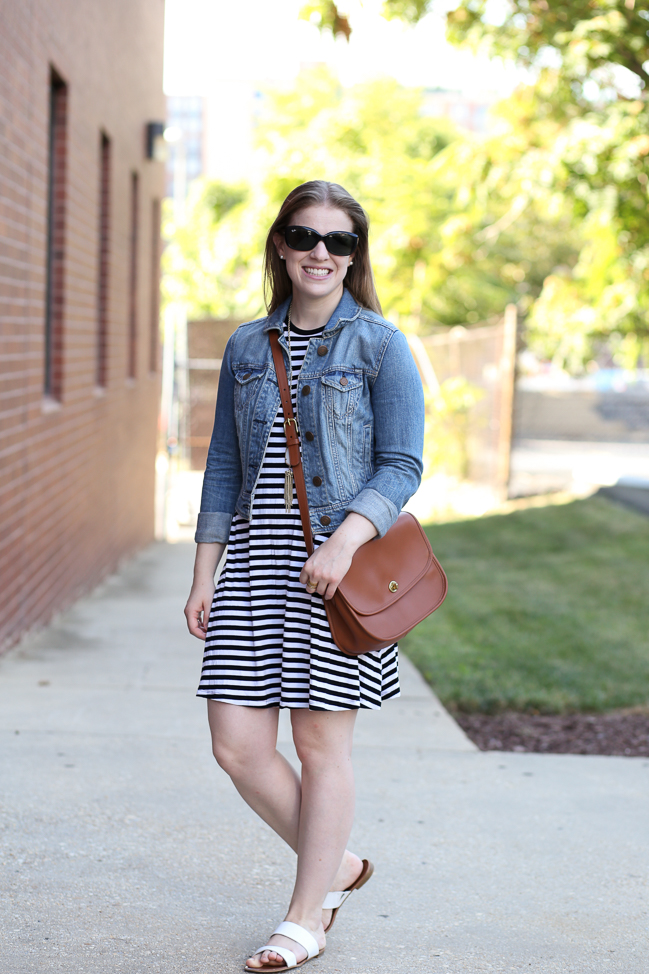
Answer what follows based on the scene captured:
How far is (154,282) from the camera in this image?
13156mm

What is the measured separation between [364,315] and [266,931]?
1.53m

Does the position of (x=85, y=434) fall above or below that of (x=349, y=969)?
above

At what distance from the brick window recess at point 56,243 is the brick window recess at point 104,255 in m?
1.80

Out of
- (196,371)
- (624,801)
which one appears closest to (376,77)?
(196,371)

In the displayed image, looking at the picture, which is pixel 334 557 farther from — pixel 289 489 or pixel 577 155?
pixel 577 155

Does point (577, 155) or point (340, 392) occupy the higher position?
point (577, 155)

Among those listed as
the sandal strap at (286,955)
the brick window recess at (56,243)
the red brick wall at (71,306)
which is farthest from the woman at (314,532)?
the brick window recess at (56,243)

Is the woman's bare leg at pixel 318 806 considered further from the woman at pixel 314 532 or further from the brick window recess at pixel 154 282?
the brick window recess at pixel 154 282

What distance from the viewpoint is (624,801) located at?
12.7ft

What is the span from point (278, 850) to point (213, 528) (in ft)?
3.77

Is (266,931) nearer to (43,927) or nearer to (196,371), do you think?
(43,927)

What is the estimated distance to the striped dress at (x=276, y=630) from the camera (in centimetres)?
250

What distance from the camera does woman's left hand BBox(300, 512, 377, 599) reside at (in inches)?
95.2

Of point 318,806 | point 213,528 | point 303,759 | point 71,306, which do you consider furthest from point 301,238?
point 71,306
